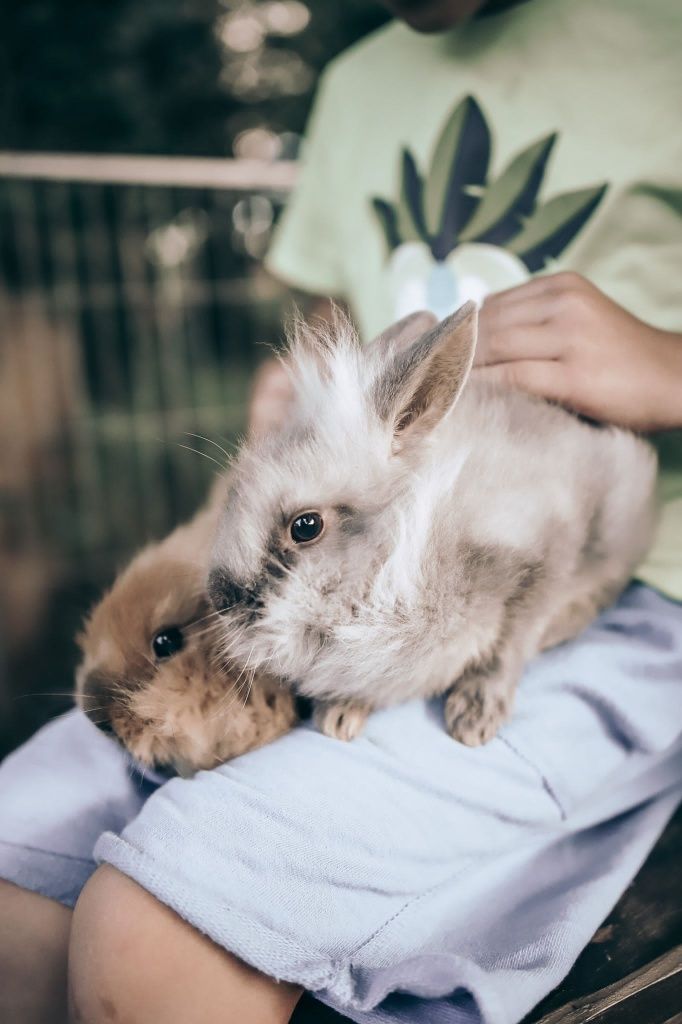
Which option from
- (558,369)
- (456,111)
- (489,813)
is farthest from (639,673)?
(456,111)

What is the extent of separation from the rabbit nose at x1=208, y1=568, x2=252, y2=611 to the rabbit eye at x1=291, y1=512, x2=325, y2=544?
77mm

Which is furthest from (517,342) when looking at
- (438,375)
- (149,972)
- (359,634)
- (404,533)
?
(149,972)

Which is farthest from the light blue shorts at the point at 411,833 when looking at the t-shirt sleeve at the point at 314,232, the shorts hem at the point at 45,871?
the t-shirt sleeve at the point at 314,232

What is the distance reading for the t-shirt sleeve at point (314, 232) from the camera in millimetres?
1770

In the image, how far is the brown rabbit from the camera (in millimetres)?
990

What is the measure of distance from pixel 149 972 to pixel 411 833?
0.31 meters

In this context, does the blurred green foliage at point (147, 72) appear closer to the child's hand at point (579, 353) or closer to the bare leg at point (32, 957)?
the child's hand at point (579, 353)

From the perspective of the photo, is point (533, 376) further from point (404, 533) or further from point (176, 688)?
point (176, 688)

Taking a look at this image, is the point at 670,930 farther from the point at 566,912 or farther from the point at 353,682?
the point at 353,682

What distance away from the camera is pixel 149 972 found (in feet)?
2.80

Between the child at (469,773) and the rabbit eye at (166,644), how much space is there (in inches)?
6.4

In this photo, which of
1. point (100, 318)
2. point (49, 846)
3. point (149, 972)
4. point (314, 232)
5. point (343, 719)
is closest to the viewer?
point (149, 972)

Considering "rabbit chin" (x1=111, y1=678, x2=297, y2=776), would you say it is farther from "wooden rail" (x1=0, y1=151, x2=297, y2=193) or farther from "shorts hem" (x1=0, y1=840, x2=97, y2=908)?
"wooden rail" (x1=0, y1=151, x2=297, y2=193)

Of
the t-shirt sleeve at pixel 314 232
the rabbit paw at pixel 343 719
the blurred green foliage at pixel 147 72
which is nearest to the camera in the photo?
the rabbit paw at pixel 343 719
